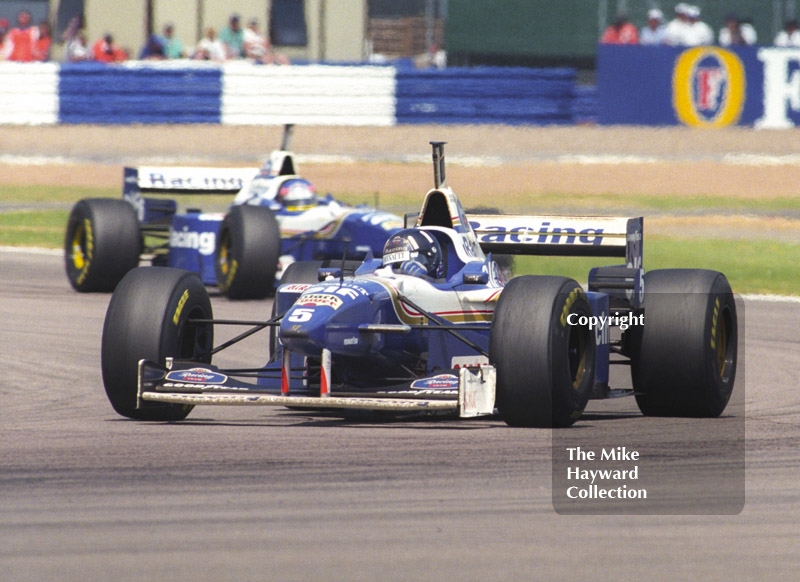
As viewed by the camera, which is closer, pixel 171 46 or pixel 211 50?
pixel 211 50

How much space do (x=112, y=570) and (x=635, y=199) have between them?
2276 cm

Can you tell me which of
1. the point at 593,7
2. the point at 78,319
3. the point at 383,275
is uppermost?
the point at 593,7

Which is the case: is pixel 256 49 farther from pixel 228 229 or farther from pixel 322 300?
pixel 322 300

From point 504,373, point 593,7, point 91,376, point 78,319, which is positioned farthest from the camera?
point 593,7

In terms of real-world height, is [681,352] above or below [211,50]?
below

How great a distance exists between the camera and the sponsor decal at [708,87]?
1194 inches

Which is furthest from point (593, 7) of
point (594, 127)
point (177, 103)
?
point (177, 103)

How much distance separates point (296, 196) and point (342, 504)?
10.7 meters

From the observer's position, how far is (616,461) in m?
7.63

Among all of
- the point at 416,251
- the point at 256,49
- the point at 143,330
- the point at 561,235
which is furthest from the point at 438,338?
the point at 256,49

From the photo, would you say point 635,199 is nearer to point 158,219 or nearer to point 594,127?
point 594,127

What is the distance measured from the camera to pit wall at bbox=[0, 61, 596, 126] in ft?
97.6

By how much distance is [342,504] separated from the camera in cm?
666

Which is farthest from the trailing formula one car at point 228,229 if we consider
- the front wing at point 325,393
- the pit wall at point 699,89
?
the pit wall at point 699,89
